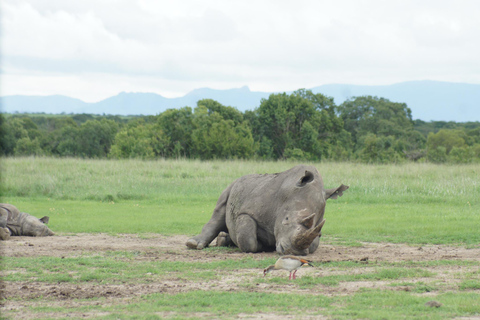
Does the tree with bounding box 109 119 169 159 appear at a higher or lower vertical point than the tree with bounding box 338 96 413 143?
lower

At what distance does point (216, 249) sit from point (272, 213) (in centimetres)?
164

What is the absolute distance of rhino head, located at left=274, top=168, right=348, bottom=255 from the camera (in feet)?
30.2

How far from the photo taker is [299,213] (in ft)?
32.2

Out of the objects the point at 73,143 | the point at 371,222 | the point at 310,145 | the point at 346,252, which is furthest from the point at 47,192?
the point at 73,143

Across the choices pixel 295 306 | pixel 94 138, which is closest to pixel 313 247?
pixel 295 306

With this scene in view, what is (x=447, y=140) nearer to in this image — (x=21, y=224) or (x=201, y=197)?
(x=201, y=197)

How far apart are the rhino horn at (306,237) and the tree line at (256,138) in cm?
2963

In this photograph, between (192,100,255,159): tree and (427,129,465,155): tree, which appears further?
(427,129,465,155): tree

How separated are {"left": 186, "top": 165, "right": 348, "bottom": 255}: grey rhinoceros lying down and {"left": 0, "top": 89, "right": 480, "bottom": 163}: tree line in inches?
1079

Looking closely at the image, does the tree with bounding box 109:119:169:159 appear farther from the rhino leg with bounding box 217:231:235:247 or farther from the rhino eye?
the rhino eye

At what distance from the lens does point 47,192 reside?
2353 cm

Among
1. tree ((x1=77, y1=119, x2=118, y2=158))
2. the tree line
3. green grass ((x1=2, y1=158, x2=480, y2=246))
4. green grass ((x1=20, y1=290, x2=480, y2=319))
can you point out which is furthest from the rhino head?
tree ((x1=77, y1=119, x2=118, y2=158))

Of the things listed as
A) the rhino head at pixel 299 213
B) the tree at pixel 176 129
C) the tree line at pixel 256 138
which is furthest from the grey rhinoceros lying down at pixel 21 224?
the tree at pixel 176 129

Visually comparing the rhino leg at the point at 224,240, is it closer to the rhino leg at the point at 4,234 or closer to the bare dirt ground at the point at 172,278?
the bare dirt ground at the point at 172,278
